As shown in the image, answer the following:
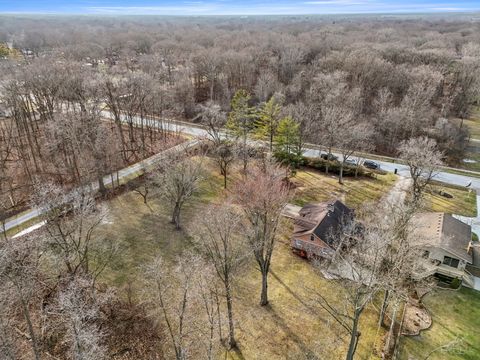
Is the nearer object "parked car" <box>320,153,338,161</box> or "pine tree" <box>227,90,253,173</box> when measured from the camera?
"pine tree" <box>227,90,253,173</box>

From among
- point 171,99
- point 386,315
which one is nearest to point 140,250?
point 386,315

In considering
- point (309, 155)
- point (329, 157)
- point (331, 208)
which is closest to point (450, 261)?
point (331, 208)

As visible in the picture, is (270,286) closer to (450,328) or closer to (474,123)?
(450,328)

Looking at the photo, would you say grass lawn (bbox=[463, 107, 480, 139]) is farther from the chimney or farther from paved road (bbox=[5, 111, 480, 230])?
the chimney

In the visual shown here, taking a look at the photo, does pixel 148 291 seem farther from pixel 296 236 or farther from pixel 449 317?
pixel 449 317

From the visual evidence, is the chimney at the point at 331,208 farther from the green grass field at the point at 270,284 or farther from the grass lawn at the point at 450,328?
the grass lawn at the point at 450,328

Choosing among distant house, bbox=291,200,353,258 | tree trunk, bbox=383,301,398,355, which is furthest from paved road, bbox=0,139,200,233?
tree trunk, bbox=383,301,398,355
